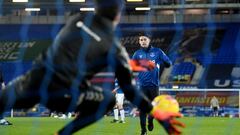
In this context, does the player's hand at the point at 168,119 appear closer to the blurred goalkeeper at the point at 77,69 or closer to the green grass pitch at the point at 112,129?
the blurred goalkeeper at the point at 77,69

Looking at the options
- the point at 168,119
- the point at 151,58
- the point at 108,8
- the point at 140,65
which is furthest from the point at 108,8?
the point at 151,58

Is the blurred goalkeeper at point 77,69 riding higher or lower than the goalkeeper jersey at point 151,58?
higher

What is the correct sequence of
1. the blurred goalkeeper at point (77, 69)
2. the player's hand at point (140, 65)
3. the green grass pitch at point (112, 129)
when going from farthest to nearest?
the green grass pitch at point (112, 129) → the player's hand at point (140, 65) → the blurred goalkeeper at point (77, 69)

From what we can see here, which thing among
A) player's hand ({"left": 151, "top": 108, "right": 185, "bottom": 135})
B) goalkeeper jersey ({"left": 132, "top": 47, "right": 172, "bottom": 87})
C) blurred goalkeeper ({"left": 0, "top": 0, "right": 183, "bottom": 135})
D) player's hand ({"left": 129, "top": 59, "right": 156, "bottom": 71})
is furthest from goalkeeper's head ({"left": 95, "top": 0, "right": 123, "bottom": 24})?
goalkeeper jersey ({"left": 132, "top": 47, "right": 172, "bottom": 87})

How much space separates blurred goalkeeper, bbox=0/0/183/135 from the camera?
3701mm

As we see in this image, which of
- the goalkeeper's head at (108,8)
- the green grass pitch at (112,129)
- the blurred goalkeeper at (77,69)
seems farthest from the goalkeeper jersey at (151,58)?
the goalkeeper's head at (108,8)

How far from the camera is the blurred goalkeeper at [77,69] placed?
12.1 feet

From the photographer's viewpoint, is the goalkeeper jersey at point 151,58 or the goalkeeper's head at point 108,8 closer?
the goalkeeper's head at point 108,8

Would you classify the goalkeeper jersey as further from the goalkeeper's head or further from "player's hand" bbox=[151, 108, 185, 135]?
the goalkeeper's head

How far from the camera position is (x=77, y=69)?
12.2ft

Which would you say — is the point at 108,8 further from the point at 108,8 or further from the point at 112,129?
the point at 112,129

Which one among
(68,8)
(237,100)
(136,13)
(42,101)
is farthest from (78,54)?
(136,13)

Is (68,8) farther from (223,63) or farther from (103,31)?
(103,31)

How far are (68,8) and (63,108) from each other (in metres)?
20.4
